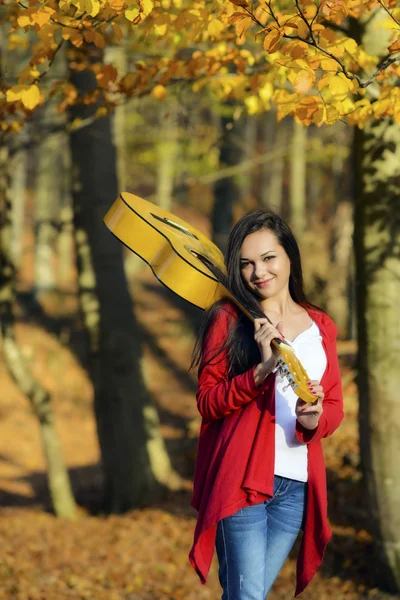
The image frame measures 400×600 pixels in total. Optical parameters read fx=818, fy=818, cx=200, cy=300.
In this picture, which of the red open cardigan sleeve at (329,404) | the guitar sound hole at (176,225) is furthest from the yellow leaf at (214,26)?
the red open cardigan sleeve at (329,404)

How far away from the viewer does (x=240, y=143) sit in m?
13.1

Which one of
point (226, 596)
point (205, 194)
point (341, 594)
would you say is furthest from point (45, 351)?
point (205, 194)

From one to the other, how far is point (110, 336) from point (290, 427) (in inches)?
242

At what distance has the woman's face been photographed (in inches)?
130

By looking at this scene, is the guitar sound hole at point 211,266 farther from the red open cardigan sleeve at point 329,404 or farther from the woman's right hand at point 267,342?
the red open cardigan sleeve at point 329,404

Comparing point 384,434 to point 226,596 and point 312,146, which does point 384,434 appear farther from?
point 312,146

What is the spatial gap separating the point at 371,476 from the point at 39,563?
3.26 metres

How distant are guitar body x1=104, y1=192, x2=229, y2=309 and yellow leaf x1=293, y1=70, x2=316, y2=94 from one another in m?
0.78

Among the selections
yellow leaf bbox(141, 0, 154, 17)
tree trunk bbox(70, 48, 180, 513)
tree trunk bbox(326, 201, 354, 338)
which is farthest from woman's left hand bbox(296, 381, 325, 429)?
tree trunk bbox(326, 201, 354, 338)

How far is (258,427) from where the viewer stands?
313cm

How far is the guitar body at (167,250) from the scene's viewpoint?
122 inches

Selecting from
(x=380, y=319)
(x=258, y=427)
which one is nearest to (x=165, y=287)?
(x=380, y=319)

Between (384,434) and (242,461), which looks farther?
(384,434)

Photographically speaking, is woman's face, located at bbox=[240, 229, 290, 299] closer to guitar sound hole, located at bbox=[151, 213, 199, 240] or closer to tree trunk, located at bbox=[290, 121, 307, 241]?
guitar sound hole, located at bbox=[151, 213, 199, 240]
